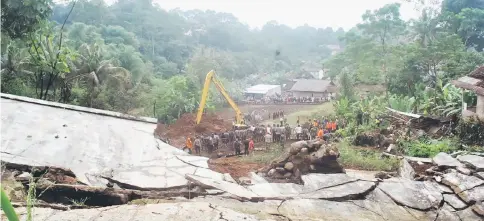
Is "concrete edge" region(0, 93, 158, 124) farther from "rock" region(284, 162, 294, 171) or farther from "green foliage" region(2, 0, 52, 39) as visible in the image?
"green foliage" region(2, 0, 52, 39)

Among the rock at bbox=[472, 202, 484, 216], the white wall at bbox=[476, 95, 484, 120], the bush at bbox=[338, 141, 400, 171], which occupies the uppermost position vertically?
the white wall at bbox=[476, 95, 484, 120]

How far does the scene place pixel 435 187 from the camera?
7668 millimetres

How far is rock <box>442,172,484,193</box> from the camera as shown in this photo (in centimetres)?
752

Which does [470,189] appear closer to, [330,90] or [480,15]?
[480,15]

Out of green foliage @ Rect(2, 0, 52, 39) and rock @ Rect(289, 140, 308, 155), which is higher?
green foliage @ Rect(2, 0, 52, 39)

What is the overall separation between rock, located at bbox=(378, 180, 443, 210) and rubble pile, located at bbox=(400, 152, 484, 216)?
0.23 m

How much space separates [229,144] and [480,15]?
94.2 feet

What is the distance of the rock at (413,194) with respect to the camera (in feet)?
22.6

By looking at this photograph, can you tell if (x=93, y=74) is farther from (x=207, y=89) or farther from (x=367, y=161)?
(x=367, y=161)

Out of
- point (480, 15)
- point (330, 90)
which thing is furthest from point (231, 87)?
point (480, 15)

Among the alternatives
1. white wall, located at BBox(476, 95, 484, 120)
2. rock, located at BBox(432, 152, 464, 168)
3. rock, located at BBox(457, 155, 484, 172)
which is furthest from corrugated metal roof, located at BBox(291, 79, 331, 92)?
rock, located at BBox(457, 155, 484, 172)

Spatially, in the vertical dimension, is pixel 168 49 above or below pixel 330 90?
above

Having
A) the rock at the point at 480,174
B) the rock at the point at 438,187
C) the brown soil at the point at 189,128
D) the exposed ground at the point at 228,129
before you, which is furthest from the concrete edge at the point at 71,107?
the brown soil at the point at 189,128

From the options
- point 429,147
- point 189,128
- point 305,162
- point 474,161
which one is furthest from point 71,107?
point 189,128
